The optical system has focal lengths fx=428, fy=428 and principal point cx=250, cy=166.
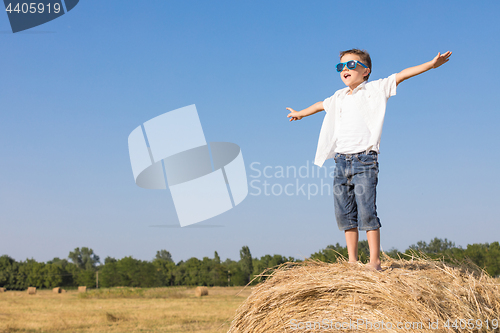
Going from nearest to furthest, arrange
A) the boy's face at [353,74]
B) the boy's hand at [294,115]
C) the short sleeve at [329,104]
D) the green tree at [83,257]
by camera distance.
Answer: the boy's face at [353,74], the short sleeve at [329,104], the boy's hand at [294,115], the green tree at [83,257]

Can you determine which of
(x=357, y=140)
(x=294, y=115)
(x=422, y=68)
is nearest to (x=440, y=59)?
(x=422, y=68)

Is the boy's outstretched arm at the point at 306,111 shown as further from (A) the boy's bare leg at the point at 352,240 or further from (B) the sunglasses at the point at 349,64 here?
(A) the boy's bare leg at the point at 352,240

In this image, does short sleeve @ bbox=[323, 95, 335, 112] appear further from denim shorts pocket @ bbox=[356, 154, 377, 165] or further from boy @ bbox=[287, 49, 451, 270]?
denim shorts pocket @ bbox=[356, 154, 377, 165]

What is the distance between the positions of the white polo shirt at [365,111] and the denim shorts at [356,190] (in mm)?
147

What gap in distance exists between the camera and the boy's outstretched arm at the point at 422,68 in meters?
3.87

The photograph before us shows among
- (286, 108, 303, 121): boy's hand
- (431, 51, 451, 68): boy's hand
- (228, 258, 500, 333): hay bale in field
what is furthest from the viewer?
(286, 108, 303, 121): boy's hand

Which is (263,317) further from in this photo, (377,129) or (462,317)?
(377,129)

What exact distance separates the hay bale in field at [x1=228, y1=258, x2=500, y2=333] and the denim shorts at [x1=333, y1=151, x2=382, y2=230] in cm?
49

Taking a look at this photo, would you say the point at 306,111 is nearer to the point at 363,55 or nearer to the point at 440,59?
the point at 363,55

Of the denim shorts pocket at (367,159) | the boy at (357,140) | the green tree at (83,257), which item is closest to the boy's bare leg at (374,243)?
the boy at (357,140)

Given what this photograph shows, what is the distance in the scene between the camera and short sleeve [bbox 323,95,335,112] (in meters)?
4.51

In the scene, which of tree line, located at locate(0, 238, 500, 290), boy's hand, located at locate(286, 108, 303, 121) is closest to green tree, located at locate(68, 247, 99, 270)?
tree line, located at locate(0, 238, 500, 290)

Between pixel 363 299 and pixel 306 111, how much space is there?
7.83 ft

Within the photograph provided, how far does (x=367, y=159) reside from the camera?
4.01m
